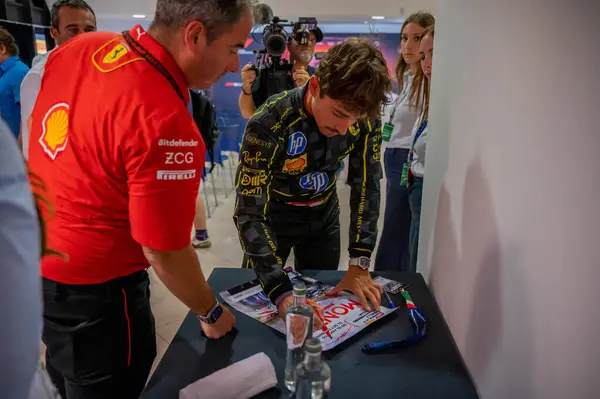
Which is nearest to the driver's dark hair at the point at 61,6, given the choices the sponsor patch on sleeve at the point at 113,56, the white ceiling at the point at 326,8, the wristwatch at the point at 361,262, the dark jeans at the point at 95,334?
the sponsor patch on sleeve at the point at 113,56

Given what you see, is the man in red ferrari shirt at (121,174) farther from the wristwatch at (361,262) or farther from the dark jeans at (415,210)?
the dark jeans at (415,210)

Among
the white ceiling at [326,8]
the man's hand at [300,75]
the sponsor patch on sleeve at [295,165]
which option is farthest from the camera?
the white ceiling at [326,8]

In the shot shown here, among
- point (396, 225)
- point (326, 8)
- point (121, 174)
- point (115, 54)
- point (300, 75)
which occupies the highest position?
point (326, 8)

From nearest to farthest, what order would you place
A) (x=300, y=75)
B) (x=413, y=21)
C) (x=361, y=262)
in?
(x=361, y=262) < (x=413, y=21) < (x=300, y=75)

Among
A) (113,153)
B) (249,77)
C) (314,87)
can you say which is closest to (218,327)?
(113,153)

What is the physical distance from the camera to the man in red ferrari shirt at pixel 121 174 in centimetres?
83

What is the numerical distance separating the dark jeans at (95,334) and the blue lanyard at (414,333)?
514 mm

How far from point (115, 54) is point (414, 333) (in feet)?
2.81

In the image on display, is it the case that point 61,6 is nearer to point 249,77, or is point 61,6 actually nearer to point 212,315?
point 249,77

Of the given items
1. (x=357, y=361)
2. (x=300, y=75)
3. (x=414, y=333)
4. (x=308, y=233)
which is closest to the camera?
(x=357, y=361)

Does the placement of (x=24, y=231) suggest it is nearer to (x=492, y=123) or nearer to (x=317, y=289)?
(x=492, y=123)

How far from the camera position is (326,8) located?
5.74 meters

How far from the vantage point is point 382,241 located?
2.28m

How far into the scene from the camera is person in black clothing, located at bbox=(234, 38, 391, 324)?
1.15 m
